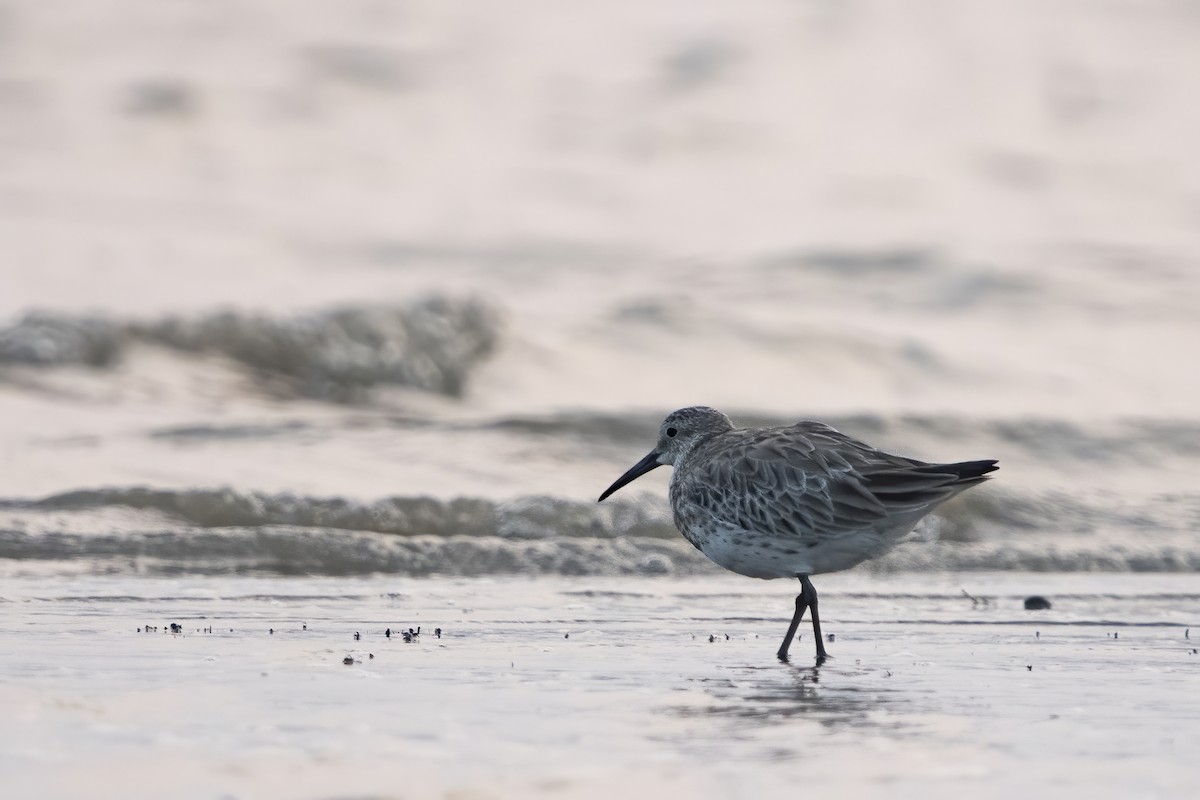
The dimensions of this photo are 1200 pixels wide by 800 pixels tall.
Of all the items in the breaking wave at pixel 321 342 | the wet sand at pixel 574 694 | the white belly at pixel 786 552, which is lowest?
the wet sand at pixel 574 694

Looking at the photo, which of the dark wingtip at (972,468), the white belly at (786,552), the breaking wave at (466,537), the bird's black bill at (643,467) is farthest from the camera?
the breaking wave at (466,537)

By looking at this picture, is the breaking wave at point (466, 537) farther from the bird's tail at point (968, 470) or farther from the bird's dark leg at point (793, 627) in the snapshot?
the bird's tail at point (968, 470)

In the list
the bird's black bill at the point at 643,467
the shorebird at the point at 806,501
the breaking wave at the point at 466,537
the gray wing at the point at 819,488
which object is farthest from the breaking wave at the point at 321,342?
the gray wing at the point at 819,488

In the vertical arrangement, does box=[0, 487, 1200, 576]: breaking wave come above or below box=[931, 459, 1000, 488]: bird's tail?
below

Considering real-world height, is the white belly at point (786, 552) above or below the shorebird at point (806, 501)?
below

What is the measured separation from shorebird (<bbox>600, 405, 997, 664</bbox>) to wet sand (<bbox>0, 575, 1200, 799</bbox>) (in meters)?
0.38

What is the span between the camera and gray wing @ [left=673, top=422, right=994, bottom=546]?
645 cm

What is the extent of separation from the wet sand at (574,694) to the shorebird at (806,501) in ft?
1.26

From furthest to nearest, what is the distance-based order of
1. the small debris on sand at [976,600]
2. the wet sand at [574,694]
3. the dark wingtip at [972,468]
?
the small debris on sand at [976,600], the dark wingtip at [972,468], the wet sand at [574,694]

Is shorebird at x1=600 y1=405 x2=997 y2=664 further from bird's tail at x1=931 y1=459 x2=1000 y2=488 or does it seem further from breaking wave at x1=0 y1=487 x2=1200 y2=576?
breaking wave at x1=0 y1=487 x2=1200 y2=576

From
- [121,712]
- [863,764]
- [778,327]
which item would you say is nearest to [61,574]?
[121,712]

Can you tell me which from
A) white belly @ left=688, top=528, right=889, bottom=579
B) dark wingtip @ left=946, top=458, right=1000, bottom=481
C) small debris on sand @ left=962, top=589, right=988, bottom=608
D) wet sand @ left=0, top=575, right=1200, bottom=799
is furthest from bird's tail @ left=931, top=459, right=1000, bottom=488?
small debris on sand @ left=962, top=589, right=988, bottom=608

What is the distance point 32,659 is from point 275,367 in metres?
9.83

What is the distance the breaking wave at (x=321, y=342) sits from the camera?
14.8 m
